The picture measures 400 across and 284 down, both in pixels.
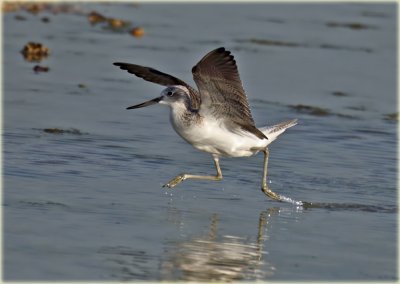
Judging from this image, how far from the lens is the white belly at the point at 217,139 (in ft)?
30.6

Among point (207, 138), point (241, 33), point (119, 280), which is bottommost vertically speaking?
point (119, 280)

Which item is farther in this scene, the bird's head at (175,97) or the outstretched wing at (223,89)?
the bird's head at (175,97)

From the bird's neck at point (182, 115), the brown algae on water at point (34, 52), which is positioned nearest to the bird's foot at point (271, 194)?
the bird's neck at point (182, 115)

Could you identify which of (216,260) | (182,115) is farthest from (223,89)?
(216,260)

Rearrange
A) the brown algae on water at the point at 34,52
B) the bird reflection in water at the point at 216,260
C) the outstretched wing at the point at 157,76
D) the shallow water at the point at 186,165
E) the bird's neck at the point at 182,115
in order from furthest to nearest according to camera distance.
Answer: the brown algae on water at the point at 34,52
the outstretched wing at the point at 157,76
the bird's neck at the point at 182,115
the shallow water at the point at 186,165
the bird reflection in water at the point at 216,260

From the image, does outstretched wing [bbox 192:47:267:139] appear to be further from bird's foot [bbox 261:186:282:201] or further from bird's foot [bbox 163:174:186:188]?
bird's foot [bbox 163:174:186:188]

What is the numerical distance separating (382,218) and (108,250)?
2.48 meters

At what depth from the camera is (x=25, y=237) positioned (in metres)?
7.78

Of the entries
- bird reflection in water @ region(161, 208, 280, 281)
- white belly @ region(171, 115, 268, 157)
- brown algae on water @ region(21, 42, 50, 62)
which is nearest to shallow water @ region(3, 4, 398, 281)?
bird reflection in water @ region(161, 208, 280, 281)

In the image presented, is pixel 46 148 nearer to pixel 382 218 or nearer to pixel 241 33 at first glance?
pixel 382 218

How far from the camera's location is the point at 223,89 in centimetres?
916

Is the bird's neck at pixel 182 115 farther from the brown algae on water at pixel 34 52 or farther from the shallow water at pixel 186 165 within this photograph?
the brown algae on water at pixel 34 52

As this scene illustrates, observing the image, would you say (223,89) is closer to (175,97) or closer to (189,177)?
(175,97)

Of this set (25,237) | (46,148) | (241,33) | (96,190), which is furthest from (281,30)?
(25,237)
